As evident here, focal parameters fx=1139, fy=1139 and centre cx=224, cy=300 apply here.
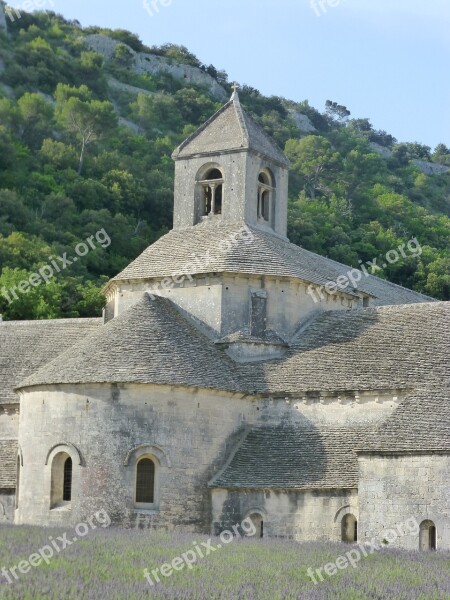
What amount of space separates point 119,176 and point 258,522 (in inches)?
2287

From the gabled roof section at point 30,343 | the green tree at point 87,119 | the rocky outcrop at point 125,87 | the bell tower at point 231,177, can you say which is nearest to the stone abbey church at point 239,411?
the gabled roof section at point 30,343

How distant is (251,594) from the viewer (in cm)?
1670

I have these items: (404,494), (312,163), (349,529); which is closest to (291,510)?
(349,529)

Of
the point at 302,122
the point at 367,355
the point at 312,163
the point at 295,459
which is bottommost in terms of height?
the point at 295,459

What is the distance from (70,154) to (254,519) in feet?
211

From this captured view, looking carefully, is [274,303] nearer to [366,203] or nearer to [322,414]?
[322,414]

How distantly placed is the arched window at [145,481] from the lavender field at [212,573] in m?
6.13

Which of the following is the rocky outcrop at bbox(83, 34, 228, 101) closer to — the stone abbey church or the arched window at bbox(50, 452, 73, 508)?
the stone abbey church

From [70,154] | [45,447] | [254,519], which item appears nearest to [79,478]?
[45,447]

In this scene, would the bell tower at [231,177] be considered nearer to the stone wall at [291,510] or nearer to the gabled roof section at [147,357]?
the gabled roof section at [147,357]

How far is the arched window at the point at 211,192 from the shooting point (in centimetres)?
3788
